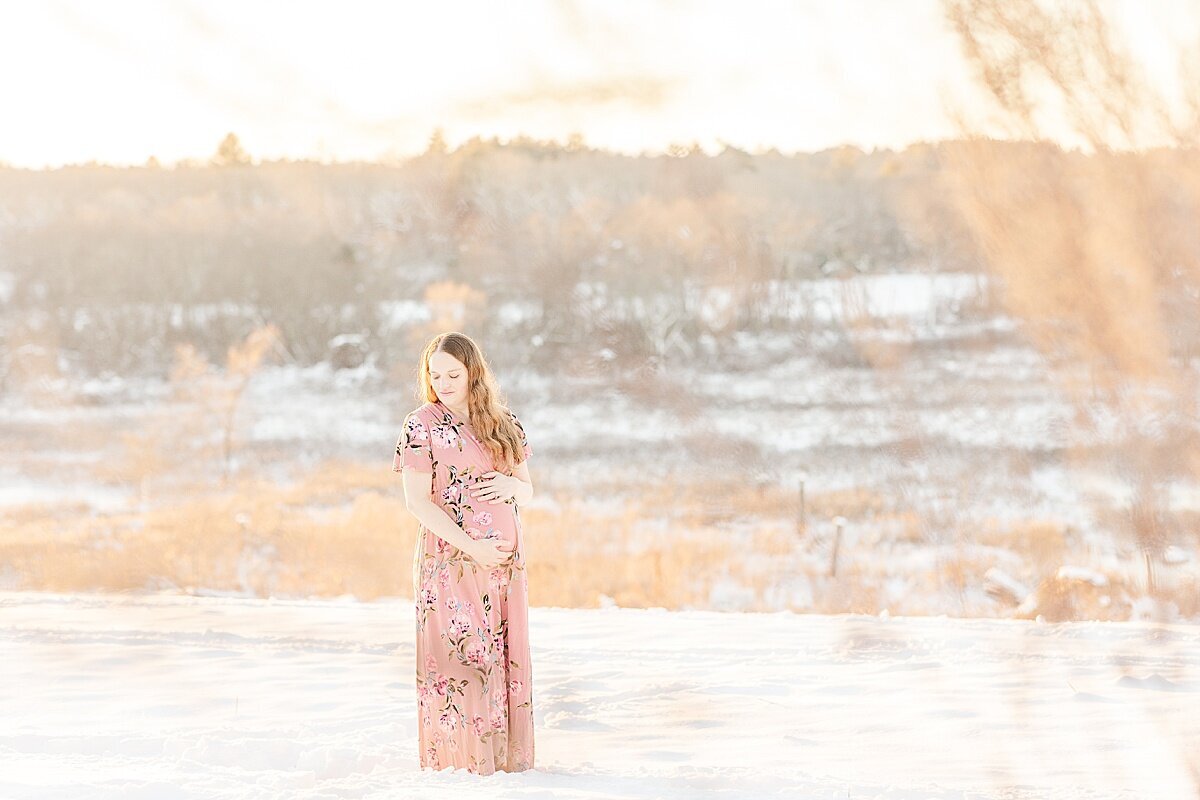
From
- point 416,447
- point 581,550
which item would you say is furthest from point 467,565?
point 581,550

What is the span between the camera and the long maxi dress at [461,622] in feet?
8.07

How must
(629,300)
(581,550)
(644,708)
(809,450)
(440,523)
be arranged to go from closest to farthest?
1. (440,523)
2. (644,708)
3. (581,550)
4. (809,450)
5. (629,300)

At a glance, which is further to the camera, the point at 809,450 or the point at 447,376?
the point at 809,450

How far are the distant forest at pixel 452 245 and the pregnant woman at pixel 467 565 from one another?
17.4 metres

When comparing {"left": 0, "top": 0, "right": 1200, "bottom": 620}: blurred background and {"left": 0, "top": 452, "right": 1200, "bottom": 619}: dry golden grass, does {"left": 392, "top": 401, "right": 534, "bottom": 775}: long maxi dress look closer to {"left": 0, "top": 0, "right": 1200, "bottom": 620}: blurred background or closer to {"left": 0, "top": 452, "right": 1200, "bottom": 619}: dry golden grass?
{"left": 0, "top": 0, "right": 1200, "bottom": 620}: blurred background

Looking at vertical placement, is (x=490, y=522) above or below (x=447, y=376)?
below

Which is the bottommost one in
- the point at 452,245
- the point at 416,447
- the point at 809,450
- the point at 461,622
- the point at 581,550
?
the point at 581,550

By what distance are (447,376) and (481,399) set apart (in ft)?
0.31

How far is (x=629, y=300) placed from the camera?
21.8m

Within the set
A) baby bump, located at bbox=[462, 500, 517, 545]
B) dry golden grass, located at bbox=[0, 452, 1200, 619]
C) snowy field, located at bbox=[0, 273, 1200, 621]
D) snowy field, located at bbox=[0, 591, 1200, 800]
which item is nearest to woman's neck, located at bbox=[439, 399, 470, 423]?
baby bump, located at bbox=[462, 500, 517, 545]

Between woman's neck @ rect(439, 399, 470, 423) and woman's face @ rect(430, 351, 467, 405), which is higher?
woman's face @ rect(430, 351, 467, 405)

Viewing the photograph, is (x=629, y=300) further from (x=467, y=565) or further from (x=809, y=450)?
(x=467, y=565)

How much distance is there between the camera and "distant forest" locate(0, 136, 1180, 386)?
21266 mm

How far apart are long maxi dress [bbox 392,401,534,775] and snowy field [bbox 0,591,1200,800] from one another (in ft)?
0.27
